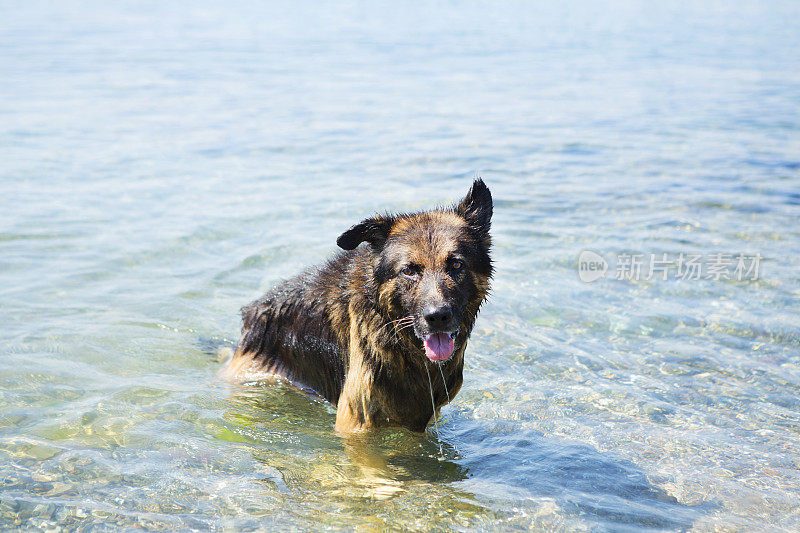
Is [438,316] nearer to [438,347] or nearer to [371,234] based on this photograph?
[438,347]

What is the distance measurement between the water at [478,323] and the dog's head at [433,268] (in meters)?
1.13

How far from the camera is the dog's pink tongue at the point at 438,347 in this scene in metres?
5.49

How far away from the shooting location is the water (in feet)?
18.1

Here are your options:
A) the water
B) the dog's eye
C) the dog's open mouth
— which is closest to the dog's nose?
the dog's open mouth

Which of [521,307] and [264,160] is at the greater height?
[264,160]

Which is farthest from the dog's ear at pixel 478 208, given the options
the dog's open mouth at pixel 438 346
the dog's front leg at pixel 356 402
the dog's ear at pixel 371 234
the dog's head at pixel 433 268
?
the dog's front leg at pixel 356 402

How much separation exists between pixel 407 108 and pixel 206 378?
52.6 ft

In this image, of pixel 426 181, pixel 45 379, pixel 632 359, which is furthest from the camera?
pixel 426 181

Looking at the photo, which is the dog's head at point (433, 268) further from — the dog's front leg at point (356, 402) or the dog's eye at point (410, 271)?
the dog's front leg at point (356, 402)

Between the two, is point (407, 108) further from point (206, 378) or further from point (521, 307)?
point (206, 378)

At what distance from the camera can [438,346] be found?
5.50 metres

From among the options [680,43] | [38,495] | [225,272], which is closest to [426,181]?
[225,272]

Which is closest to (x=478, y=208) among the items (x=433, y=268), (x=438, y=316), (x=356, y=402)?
(x=433, y=268)

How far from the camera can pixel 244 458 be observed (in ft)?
19.6
